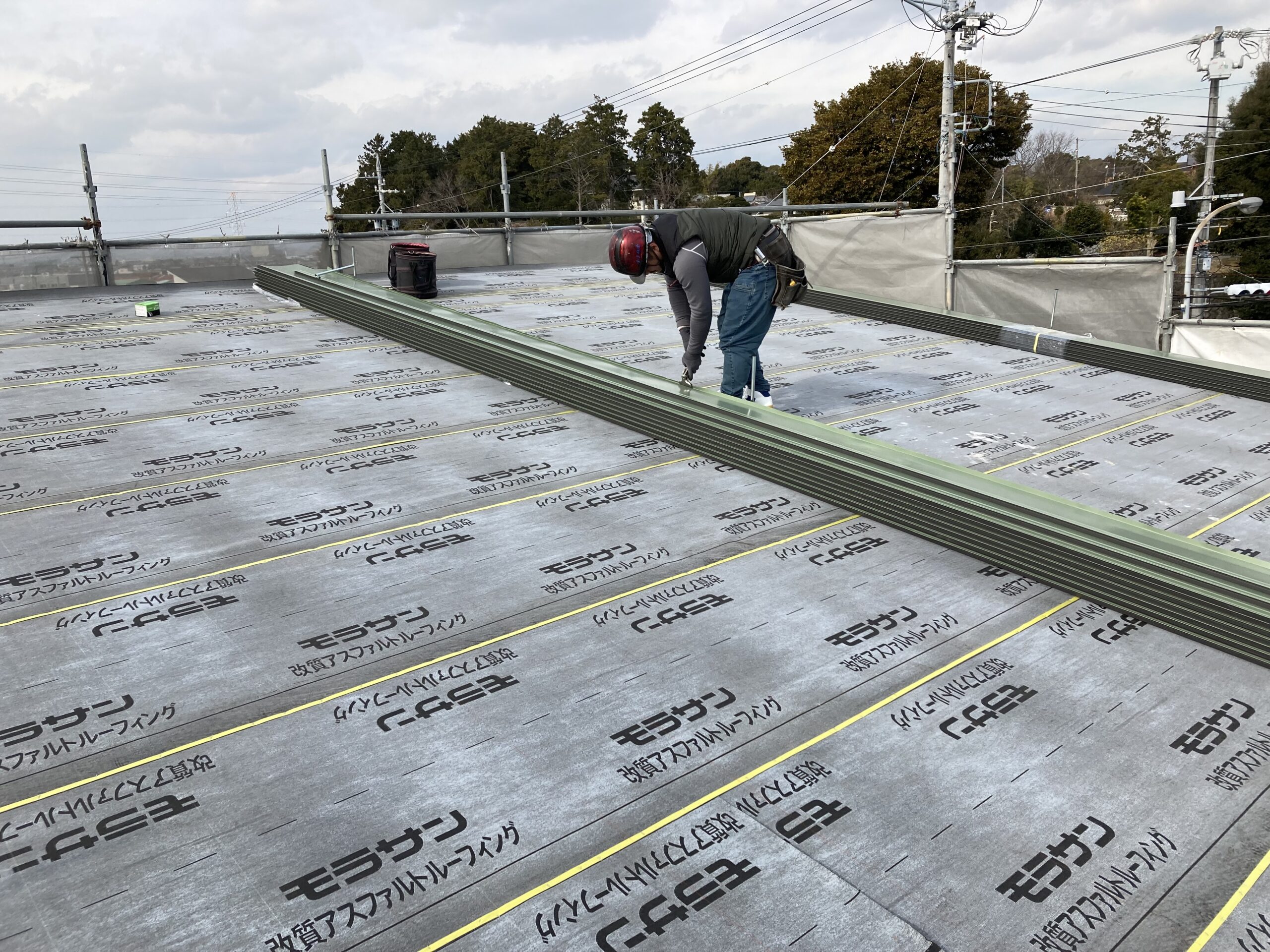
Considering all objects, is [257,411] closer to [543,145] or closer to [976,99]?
[976,99]

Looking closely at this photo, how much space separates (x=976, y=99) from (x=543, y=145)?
31.7 metres

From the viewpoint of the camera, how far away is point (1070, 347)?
8219 mm

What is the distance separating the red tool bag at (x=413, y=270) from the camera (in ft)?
36.2

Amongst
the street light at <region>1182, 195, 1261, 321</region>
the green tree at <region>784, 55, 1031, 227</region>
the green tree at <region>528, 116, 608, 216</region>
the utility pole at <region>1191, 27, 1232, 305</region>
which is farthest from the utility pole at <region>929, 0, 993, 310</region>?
the green tree at <region>528, 116, 608, 216</region>

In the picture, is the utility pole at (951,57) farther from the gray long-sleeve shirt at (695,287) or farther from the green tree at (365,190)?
the green tree at (365,190)

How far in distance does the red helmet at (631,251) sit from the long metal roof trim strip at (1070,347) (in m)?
5.07

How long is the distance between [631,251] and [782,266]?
108 cm

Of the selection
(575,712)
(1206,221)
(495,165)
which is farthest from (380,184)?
(575,712)

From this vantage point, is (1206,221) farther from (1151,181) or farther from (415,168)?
(415,168)

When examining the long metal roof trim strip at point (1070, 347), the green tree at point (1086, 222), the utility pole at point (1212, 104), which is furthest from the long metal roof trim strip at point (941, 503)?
the green tree at point (1086, 222)

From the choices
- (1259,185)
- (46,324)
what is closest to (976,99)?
(1259,185)

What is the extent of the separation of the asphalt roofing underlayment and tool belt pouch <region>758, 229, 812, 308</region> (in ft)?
4.79

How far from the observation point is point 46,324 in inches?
340

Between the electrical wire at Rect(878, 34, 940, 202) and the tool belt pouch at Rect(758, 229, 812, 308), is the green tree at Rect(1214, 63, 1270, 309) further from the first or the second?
the tool belt pouch at Rect(758, 229, 812, 308)
